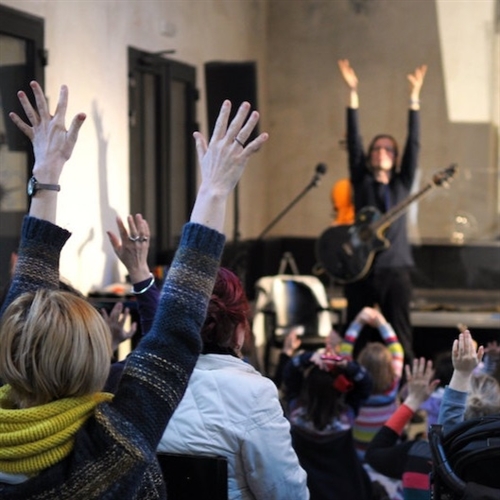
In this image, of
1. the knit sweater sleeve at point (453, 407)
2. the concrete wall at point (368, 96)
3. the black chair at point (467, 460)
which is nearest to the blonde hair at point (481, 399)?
the knit sweater sleeve at point (453, 407)

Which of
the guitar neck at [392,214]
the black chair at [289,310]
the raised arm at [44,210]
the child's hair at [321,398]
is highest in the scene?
the raised arm at [44,210]

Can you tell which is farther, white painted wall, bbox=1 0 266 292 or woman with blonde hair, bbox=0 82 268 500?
white painted wall, bbox=1 0 266 292

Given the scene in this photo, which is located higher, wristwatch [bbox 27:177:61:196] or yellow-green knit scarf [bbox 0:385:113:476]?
wristwatch [bbox 27:177:61:196]

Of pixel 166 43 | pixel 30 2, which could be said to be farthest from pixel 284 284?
pixel 30 2

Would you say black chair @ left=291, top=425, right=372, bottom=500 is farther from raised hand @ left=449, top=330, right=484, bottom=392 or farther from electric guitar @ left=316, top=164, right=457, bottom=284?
electric guitar @ left=316, top=164, right=457, bottom=284

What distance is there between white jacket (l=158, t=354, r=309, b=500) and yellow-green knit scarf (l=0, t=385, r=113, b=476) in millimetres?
495

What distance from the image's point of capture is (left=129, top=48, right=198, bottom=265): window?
5340 mm

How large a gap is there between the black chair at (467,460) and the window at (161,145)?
11.4 ft

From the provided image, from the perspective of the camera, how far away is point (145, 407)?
132 cm

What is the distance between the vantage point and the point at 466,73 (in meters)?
8.07

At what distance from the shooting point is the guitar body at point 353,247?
6.04 m

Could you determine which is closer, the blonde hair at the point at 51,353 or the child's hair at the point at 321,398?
the blonde hair at the point at 51,353

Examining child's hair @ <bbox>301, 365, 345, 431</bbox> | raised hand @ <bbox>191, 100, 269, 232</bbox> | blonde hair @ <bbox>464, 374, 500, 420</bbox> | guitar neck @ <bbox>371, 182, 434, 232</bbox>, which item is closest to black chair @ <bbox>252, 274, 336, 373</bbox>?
guitar neck @ <bbox>371, 182, 434, 232</bbox>

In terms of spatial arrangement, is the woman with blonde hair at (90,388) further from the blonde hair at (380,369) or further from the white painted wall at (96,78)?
the white painted wall at (96,78)
